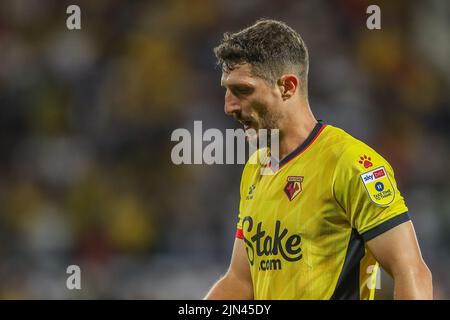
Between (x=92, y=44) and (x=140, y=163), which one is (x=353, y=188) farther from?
(x=92, y=44)

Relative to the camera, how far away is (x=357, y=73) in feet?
28.8

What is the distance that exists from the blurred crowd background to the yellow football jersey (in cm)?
375

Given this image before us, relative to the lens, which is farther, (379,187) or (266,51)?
(266,51)

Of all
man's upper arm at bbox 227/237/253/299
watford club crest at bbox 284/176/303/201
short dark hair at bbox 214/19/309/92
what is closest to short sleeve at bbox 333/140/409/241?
watford club crest at bbox 284/176/303/201

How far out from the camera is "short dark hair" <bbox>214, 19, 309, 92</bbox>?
333 cm

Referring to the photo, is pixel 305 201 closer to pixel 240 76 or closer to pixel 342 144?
pixel 342 144

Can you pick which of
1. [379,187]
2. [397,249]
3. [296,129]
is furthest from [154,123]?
[397,249]

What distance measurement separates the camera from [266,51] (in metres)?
3.33

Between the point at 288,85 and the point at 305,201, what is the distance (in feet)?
1.73

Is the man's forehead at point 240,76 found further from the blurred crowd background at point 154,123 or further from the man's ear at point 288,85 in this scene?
the blurred crowd background at point 154,123

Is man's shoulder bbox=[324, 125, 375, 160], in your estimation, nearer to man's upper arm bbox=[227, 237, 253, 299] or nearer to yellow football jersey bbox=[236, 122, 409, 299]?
yellow football jersey bbox=[236, 122, 409, 299]

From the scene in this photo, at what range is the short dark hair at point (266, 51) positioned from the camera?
3328 mm
